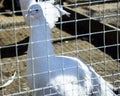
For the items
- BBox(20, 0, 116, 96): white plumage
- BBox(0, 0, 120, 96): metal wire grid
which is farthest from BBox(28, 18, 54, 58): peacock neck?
BBox(0, 0, 120, 96): metal wire grid

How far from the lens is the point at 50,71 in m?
2.75

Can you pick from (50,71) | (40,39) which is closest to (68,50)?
(40,39)

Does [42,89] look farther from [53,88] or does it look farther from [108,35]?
[108,35]

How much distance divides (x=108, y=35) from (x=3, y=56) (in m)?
1.29

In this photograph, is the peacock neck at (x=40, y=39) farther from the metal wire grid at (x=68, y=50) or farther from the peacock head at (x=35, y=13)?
the metal wire grid at (x=68, y=50)

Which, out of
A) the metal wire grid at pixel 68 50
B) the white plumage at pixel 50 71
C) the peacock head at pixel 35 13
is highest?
the peacock head at pixel 35 13

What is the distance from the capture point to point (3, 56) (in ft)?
15.0

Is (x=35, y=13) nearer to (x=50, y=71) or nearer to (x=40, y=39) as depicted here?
(x=40, y=39)

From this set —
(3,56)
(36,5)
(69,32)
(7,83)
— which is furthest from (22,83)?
(69,32)

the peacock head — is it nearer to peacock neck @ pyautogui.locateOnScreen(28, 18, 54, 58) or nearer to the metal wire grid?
peacock neck @ pyautogui.locateOnScreen(28, 18, 54, 58)

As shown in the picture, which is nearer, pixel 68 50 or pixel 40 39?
pixel 40 39

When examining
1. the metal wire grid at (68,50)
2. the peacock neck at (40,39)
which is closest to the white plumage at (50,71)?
the peacock neck at (40,39)

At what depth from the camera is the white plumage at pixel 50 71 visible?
2.78 m

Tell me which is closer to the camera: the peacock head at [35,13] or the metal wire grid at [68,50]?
the peacock head at [35,13]
